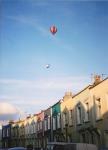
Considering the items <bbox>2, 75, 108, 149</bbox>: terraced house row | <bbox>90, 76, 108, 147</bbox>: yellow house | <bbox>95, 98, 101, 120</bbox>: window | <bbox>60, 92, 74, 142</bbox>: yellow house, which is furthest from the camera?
<bbox>60, 92, 74, 142</bbox>: yellow house

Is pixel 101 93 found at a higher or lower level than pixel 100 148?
higher

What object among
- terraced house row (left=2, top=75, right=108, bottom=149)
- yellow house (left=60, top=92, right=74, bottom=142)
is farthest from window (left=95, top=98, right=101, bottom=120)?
yellow house (left=60, top=92, right=74, bottom=142)

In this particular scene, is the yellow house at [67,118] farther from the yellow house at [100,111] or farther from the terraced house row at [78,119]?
the yellow house at [100,111]

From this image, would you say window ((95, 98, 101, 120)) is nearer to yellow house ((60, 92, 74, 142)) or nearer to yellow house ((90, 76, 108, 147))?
yellow house ((90, 76, 108, 147))

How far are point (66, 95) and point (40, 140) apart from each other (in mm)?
13702

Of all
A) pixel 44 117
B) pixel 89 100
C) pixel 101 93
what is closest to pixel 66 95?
pixel 44 117

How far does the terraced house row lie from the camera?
27.7m

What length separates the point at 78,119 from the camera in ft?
113

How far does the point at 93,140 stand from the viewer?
29719 mm

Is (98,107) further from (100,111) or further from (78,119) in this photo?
(78,119)

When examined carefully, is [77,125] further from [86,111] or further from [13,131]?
[13,131]

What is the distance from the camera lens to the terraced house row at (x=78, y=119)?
27688 millimetres

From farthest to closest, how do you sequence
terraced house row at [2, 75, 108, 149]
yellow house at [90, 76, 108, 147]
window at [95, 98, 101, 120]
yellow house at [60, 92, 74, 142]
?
1. yellow house at [60, 92, 74, 142]
2. window at [95, 98, 101, 120]
3. terraced house row at [2, 75, 108, 149]
4. yellow house at [90, 76, 108, 147]

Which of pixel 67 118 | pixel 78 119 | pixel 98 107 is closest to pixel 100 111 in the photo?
pixel 98 107
